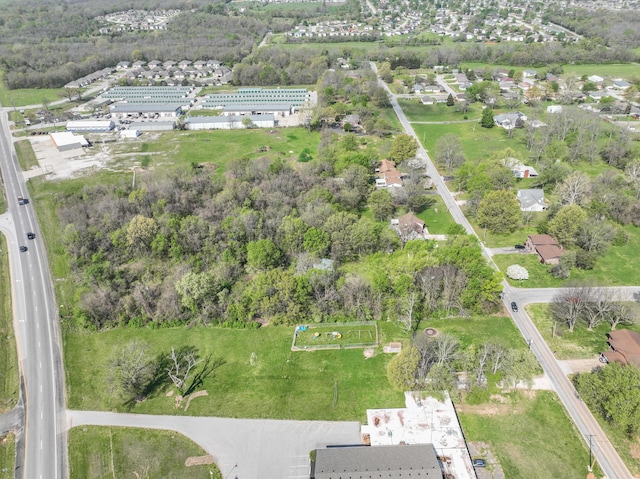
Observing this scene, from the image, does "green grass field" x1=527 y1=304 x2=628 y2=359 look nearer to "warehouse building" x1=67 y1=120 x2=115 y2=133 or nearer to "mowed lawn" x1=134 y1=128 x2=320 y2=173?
"mowed lawn" x1=134 y1=128 x2=320 y2=173

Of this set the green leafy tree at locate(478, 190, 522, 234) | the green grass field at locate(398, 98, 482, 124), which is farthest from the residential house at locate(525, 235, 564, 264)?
the green grass field at locate(398, 98, 482, 124)

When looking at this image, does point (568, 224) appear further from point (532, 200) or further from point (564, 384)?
point (564, 384)

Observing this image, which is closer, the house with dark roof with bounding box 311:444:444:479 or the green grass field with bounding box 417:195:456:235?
the house with dark roof with bounding box 311:444:444:479

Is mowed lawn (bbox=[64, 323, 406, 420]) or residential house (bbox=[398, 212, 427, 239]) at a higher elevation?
residential house (bbox=[398, 212, 427, 239])

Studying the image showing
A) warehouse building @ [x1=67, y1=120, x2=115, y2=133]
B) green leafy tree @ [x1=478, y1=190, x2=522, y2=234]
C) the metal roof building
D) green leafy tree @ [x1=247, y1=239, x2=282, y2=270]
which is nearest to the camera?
green leafy tree @ [x1=247, y1=239, x2=282, y2=270]

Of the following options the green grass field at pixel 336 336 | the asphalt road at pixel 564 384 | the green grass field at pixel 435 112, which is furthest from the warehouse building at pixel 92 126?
the asphalt road at pixel 564 384

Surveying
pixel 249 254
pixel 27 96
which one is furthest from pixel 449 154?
pixel 27 96

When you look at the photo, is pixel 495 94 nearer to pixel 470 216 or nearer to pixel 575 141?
pixel 575 141
